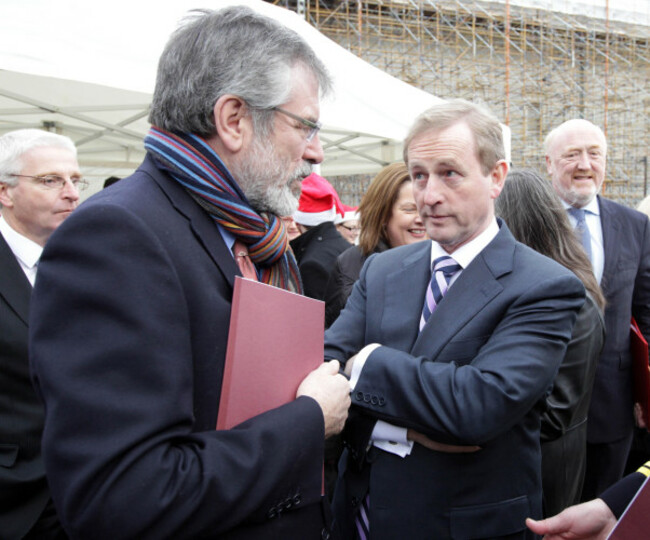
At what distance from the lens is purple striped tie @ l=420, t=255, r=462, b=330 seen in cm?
163

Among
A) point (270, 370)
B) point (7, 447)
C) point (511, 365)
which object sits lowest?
point (7, 447)

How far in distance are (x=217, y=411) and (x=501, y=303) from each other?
799 millimetres

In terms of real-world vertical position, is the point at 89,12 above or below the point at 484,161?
above

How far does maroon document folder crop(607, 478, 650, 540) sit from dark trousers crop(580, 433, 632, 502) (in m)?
1.75

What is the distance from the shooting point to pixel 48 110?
14.5 feet

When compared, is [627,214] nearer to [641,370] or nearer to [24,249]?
[641,370]

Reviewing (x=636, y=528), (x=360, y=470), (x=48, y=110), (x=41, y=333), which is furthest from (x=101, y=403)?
(x=48, y=110)

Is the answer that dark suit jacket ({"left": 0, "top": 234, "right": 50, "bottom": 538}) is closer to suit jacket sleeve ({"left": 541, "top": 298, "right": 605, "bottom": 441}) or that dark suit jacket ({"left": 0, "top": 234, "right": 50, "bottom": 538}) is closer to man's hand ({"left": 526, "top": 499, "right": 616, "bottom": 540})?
man's hand ({"left": 526, "top": 499, "right": 616, "bottom": 540})

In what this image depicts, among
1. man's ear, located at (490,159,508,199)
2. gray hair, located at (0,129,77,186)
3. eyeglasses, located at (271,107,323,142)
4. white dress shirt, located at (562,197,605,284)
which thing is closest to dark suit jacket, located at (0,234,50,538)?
gray hair, located at (0,129,77,186)

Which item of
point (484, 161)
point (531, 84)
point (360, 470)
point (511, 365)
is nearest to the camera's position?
point (511, 365)

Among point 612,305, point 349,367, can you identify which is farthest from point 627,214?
point 349,367

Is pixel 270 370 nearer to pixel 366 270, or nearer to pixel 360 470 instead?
pixel 360 470

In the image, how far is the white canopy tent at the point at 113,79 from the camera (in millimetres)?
3324

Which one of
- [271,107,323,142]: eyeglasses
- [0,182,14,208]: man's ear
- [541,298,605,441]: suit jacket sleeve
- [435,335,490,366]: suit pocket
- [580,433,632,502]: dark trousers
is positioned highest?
[271,107,323,142]: eyeglasses
